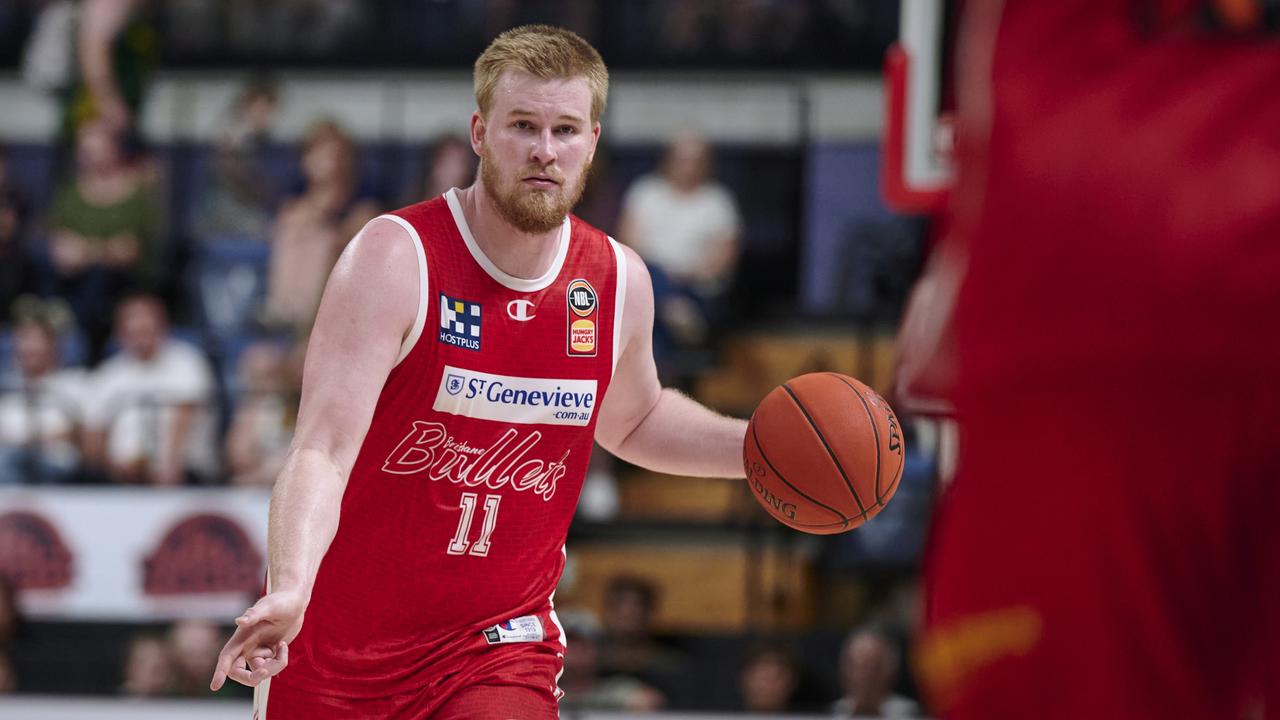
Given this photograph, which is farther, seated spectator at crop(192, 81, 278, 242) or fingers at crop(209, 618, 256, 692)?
seated spectator at crop(192, 81, 278, 242)

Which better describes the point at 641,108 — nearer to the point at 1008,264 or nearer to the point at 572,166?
the point at 572,166

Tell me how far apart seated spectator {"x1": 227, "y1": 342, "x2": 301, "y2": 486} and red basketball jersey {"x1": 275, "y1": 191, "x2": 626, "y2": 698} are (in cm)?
549

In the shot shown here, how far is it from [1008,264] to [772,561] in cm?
735

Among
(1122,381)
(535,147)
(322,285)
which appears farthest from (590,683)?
(1122,381)

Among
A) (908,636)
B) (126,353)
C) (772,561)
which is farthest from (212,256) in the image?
(908,636)

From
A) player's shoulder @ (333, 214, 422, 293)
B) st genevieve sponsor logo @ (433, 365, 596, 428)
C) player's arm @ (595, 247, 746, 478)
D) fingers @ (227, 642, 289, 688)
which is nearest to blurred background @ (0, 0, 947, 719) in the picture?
player's arm @ (595, 247, 746, 478)

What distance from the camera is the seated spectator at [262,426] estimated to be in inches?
355

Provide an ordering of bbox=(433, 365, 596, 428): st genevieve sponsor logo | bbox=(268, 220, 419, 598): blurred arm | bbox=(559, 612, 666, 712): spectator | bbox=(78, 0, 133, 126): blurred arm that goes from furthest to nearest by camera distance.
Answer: bbox=(78, 0, 133, 126): blurred arm, bbox=(559, 612, 666, 712): spectator, bbox=(433, 365, 596, 428): st genevieve sponsor logo, bbox=(268, 220, 419, 598): blurred arm

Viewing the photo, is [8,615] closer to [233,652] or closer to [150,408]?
[150,408]

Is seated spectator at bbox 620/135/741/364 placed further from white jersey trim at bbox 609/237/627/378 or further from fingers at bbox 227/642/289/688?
fingers at bbox 227/642/289/688

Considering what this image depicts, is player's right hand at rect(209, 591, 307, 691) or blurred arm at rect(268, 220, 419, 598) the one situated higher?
blurred arm at rect(268, 220, 419, 598)

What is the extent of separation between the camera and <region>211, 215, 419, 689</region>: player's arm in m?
2.72

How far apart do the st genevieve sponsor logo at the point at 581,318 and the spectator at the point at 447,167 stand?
5.67m

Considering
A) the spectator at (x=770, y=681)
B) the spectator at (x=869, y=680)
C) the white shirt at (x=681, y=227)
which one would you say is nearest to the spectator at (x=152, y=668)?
the spectator at (x=770, y=681)
